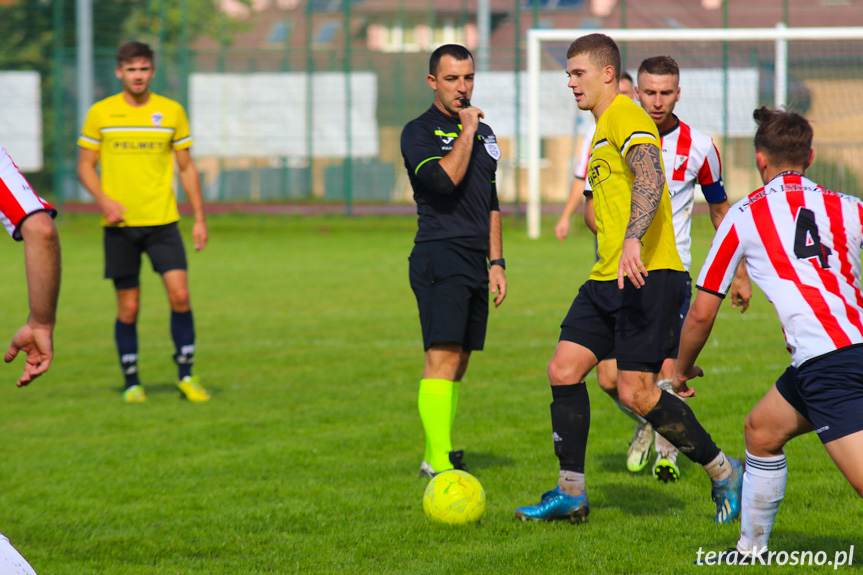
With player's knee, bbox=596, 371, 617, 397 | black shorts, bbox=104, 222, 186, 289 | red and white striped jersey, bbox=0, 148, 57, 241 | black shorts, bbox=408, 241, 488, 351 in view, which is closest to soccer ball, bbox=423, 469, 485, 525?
black shorts, bbox=408, 241, 488, 351

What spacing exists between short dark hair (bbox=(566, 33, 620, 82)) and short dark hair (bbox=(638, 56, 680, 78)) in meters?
0.89

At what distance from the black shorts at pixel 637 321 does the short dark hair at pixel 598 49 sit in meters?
0.99

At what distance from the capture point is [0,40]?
26219 mm

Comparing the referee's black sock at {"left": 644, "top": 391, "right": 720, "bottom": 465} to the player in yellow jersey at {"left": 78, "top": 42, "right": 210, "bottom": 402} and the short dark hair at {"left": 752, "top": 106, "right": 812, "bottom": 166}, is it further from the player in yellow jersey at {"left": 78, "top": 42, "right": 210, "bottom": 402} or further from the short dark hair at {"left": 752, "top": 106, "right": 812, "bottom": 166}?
the player in yellow jersey at {"left": 78, "top": 42, "right": 210, "bottom": 402}

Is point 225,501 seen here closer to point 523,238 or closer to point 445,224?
point 445,224

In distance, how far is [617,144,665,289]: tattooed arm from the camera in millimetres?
3848

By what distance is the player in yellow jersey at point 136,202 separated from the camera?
24.6 feet

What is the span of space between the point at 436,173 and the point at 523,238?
52.5 ft

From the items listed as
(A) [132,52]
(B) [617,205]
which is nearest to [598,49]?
(B) [617,205]

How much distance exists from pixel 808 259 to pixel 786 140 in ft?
1.57

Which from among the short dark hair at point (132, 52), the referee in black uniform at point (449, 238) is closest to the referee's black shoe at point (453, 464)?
the referee in black uniform at point (449, 238)

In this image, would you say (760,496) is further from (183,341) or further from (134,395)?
(134,395)

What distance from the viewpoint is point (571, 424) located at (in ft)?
14.6

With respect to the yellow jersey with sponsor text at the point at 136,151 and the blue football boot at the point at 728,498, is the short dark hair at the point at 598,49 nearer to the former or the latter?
the blue football boot at the point at 728,498
